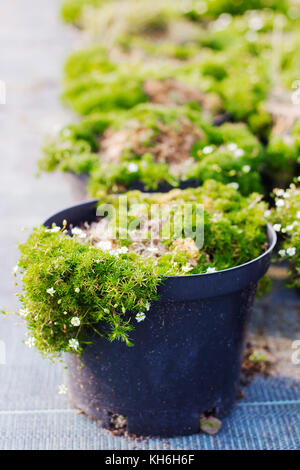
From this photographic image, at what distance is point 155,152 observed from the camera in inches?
127

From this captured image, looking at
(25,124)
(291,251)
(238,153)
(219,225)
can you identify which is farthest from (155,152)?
(25,124)

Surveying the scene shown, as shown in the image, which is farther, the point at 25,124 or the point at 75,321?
the point at 25,124

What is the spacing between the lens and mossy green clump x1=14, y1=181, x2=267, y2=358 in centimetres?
180

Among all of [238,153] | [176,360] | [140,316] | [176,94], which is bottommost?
[176,360]

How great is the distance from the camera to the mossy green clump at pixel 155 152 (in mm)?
2883

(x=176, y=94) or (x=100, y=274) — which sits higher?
(x=176, y=94)

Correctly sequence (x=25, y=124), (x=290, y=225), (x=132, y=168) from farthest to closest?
(x=25, y=124), (x=132, y=168), (x=290, y=225)

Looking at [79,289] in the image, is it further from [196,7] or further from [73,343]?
[196,7]

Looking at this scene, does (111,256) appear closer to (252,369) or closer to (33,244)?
(33,244)

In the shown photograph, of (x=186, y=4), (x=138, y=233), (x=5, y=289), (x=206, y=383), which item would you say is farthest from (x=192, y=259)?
(x=186, y=4)

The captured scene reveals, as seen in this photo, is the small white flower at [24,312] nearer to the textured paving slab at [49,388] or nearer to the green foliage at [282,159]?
the textured paving slab at [49,388]

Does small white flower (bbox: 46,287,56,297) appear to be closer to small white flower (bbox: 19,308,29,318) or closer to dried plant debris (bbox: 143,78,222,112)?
small white flower (bbox: 19,308,29,318)

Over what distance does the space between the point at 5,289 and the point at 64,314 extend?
4.65 ft

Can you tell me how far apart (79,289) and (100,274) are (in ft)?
0.30
